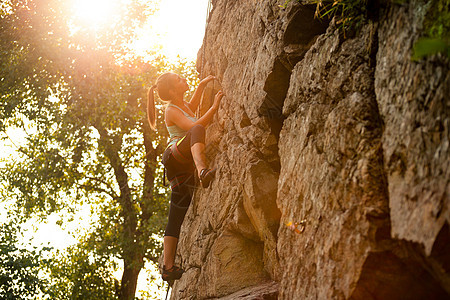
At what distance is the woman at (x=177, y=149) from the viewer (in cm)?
696

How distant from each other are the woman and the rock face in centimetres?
34

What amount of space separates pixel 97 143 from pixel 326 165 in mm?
13929

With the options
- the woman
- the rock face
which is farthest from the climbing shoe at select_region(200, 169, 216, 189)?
the woman

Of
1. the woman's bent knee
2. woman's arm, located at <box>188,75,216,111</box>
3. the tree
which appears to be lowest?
the woman's bent knee

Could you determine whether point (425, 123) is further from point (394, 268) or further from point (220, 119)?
point (220, 119)

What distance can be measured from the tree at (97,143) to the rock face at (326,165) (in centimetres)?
887

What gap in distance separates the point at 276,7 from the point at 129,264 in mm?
11794

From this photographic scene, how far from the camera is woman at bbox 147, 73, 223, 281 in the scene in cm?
696

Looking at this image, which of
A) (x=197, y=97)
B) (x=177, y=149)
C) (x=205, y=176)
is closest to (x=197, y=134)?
(x=177, y=149)

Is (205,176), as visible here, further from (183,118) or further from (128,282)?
(128,282)

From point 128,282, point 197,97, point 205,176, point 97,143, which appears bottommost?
point 205,176

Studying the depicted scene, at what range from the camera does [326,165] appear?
3.76 meters

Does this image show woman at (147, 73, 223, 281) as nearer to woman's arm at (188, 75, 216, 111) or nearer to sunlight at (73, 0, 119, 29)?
woman's arm at (188, 75, 216, 111)

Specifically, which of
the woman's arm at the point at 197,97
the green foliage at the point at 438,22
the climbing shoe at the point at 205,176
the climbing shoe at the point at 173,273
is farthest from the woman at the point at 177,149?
the green foliage at the point at 438,22
